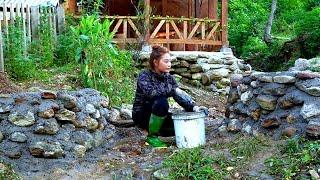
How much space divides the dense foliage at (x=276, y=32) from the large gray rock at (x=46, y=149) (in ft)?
37.1

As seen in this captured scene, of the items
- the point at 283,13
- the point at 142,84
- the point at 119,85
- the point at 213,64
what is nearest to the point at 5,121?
the point at 142,84

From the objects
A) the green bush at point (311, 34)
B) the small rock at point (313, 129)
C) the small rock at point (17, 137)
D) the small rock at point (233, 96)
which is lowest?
the small rock at point (17, 137)

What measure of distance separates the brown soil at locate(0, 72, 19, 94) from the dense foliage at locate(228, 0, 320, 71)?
10025mm

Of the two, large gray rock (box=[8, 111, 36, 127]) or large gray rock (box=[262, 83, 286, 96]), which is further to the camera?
large gray rock (box=[8, 111, 36, 127])

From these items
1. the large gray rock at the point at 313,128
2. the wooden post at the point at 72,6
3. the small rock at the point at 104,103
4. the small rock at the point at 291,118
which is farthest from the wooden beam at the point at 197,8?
the large gray rock at the point at 313,128

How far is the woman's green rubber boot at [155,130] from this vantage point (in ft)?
19.4

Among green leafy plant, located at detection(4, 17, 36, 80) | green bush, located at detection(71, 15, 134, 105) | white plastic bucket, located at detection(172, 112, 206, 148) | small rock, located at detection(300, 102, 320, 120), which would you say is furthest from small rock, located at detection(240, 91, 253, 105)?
green leafy plant, located at detection(4, 17, 36, 80)

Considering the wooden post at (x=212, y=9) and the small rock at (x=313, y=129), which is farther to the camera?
the wooden post at (x=212, y=9)

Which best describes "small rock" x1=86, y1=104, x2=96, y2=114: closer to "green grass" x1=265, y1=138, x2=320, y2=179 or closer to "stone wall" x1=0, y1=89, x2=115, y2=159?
"stone wall" x1=0, y1=89, x2=115, y2=159

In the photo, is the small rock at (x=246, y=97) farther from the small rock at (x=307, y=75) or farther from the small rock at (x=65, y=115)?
the small rock at (x=65, y=115)

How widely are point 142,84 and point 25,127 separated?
139 centimetres

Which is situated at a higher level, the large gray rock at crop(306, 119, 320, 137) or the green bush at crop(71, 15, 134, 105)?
the green bush at crop(71, 15, 134, 105)

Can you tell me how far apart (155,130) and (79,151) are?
90cm

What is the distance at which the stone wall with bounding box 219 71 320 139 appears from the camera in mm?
5035
